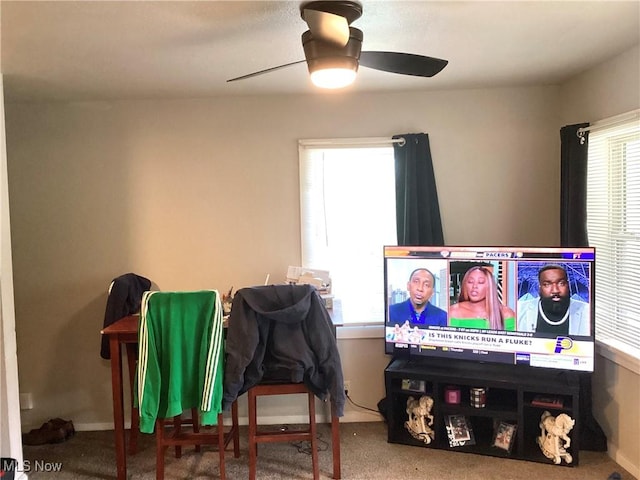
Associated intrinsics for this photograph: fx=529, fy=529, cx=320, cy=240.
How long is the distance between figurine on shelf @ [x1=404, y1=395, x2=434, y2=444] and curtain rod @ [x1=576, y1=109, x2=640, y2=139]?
1842mm

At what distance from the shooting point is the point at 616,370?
9.68 ft

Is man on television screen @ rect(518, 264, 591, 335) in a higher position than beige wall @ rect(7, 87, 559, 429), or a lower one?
lower

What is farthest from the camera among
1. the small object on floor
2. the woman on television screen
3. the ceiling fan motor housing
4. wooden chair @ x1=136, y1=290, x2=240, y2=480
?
the small object on floor

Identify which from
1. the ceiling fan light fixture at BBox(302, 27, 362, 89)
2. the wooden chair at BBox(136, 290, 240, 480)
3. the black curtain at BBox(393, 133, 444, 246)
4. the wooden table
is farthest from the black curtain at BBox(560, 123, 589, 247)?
the wooden table

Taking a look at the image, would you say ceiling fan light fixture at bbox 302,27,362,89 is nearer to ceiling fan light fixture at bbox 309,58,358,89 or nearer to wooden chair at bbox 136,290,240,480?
ceiling fan light fixture at bbox 309,58,358,89

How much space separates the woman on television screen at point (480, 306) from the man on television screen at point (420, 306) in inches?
3.8

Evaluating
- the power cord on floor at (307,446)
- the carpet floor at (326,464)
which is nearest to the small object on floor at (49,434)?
the carpet floor at (326,464)

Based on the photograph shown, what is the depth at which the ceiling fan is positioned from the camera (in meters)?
1.84

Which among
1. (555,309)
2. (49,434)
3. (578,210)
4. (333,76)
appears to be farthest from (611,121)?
(49,434)

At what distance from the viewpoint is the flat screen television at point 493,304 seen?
2959 mm

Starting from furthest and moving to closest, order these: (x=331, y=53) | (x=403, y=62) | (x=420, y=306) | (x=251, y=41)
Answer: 1. (x=420, y=306)
2. (x=251, y=41)
3. (x=403, y=62)
4. (x=331, y=53)

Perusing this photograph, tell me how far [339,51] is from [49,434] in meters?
3.06

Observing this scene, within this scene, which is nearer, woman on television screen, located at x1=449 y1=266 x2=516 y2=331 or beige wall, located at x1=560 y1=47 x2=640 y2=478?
beige wall, located at x1=560 y1=47 x2=640 y2=478

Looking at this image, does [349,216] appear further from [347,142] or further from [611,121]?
[611,121]
